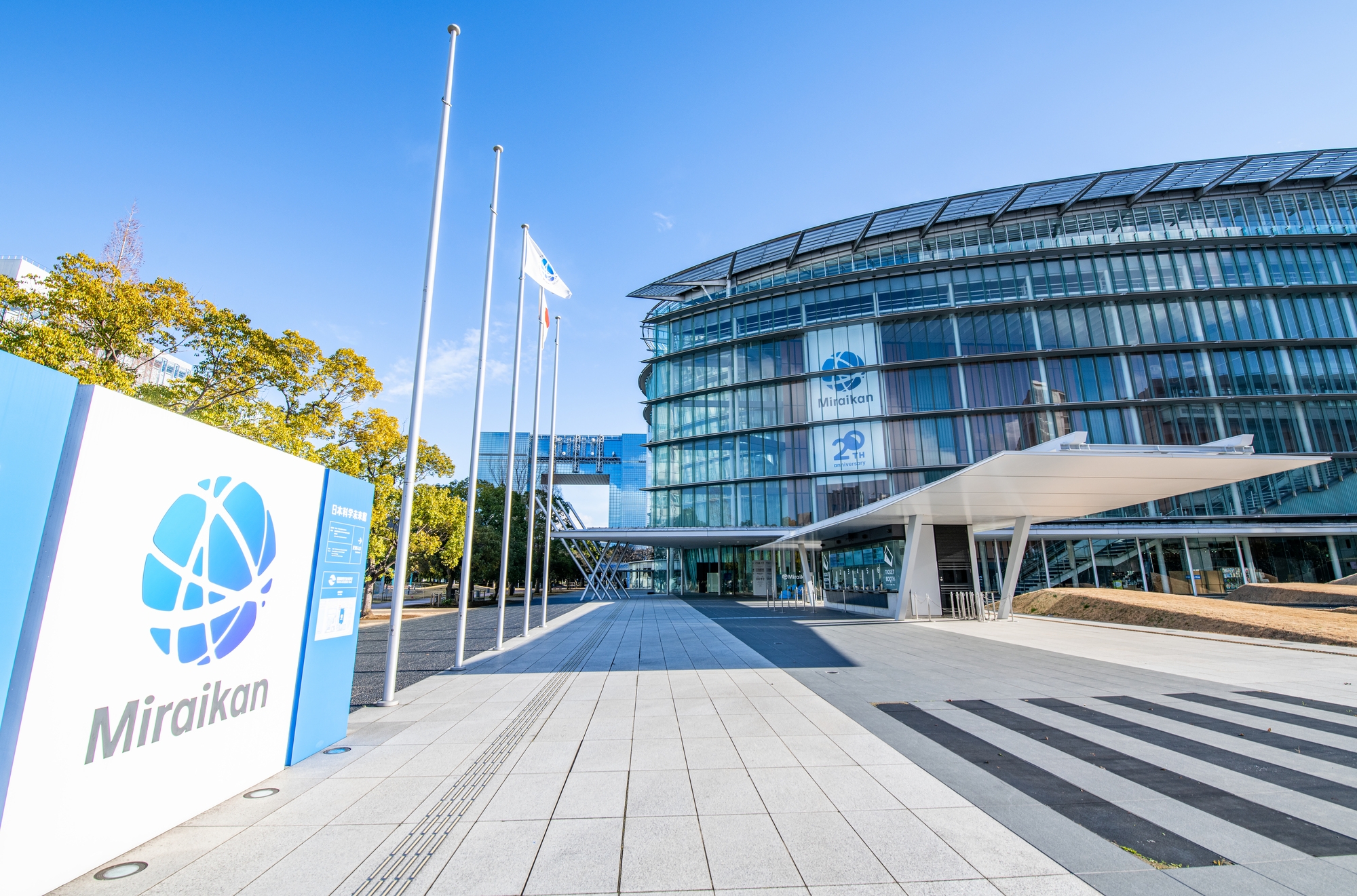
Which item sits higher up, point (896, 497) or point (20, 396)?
point (896, 497)

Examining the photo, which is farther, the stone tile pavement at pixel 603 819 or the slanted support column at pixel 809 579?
the slanted support column at pixel 809 579

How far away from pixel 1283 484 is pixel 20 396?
5384 cm

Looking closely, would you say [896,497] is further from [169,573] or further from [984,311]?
[984,311]

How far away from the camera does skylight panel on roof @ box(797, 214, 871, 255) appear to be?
1746 inches

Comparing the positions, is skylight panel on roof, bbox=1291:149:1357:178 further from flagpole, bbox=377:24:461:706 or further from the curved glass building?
flagpole, bbox=377:24:461:706

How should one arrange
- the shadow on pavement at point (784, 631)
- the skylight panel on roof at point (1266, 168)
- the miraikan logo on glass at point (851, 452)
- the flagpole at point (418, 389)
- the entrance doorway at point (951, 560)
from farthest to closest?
the miraikan logo on glass at point (851, 452) → the skylight panel on roof at point (1266, 168) → the entrance doorway at point (951, 560) → the shadow on pavement at point (784, 631) → the flagpole at point (418, 389)

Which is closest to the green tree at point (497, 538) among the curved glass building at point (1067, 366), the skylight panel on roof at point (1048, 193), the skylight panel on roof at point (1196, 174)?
the curved glass building at point (1067, 366)

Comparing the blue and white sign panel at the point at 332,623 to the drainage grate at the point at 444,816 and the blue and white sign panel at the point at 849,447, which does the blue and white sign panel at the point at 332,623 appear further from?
the blue and white sign panel at the point at 849,447

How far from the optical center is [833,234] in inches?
1815

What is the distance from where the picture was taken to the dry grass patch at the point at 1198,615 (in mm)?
13647

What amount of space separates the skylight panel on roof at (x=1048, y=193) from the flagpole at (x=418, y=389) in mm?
45291

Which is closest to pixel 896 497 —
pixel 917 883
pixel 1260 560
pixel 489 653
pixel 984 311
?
pixel 489 653

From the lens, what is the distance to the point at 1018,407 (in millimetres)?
39344

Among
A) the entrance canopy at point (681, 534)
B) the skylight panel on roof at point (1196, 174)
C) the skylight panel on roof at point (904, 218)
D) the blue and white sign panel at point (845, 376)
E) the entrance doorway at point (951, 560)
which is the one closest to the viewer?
the entrance doorway at point (951, 560)
